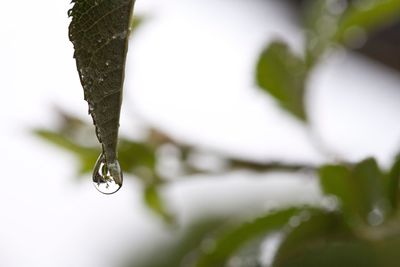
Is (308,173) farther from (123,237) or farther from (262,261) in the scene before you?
(123,237)

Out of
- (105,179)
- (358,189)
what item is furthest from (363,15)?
(105,179)

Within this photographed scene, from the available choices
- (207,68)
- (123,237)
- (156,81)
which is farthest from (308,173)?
(207,68)

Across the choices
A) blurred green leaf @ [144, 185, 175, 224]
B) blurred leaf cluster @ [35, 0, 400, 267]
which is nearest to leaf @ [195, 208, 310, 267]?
blurred leaf cluster @ [35, 0, 400, 267]

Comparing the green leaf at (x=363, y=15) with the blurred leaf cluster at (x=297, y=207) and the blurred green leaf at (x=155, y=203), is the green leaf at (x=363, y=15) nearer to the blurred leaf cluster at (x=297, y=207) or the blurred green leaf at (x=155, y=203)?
the blurred leaf cluster at (x=297, y=207)

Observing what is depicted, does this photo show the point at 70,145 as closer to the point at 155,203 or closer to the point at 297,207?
the point at 155,203

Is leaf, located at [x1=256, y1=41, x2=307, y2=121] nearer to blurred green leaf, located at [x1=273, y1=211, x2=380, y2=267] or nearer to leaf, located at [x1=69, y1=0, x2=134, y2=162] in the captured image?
blurred green leaf, located at [x1=273, y1=211, x2=380, y2=267]

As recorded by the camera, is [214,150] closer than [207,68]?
Yes
